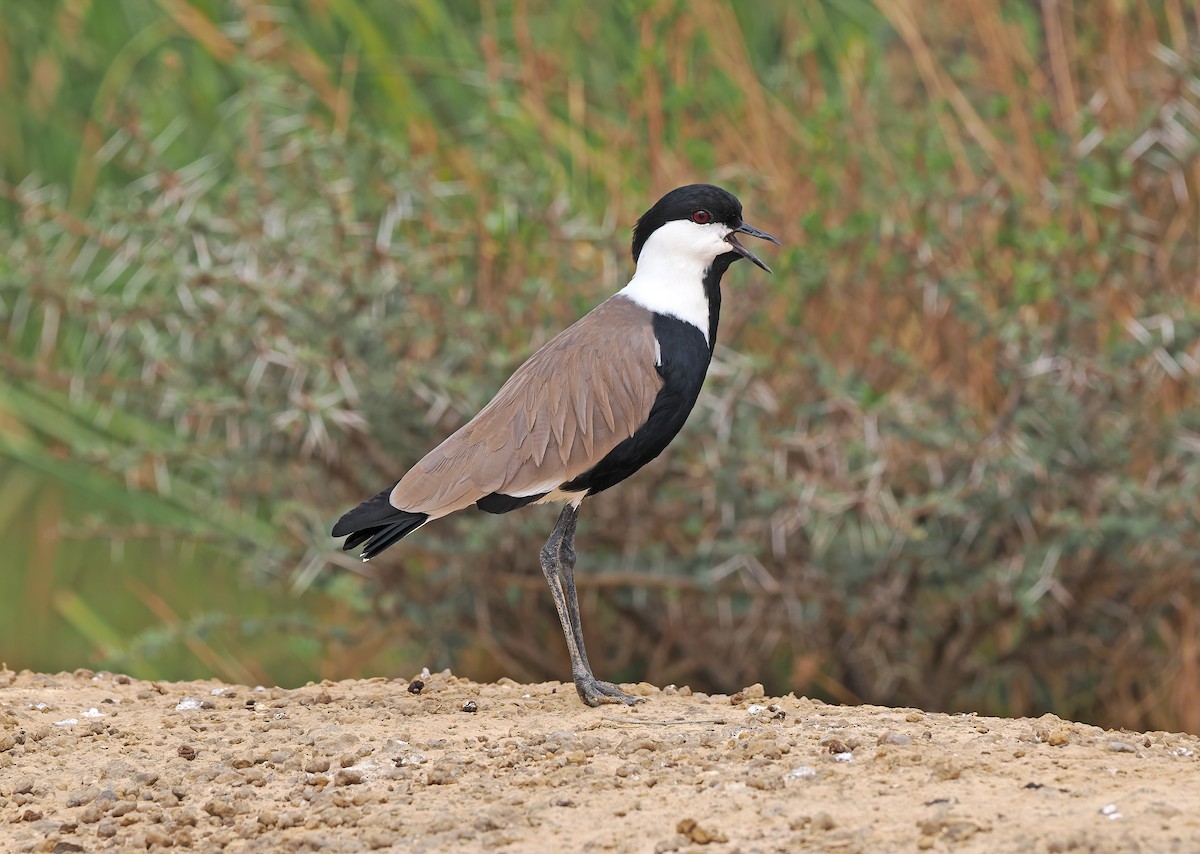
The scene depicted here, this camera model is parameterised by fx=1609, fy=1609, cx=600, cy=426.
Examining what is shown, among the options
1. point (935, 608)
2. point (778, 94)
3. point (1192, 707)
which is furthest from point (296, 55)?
point (1192, 707)

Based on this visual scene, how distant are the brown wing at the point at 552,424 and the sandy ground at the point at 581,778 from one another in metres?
0.62

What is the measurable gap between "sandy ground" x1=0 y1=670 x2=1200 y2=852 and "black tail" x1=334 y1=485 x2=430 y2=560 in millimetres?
465

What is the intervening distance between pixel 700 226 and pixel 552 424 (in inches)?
31.1

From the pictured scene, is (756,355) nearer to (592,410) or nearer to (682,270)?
(682,270)

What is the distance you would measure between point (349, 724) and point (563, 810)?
1.02 metres

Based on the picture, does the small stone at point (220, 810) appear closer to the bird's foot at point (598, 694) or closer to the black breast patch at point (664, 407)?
the bird's foot at point (598, 694)

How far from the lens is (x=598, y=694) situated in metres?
4.64

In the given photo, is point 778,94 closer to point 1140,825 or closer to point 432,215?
point 432,215

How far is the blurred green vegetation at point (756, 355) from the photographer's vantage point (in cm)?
582

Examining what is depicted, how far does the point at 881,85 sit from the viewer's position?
24.0 feet

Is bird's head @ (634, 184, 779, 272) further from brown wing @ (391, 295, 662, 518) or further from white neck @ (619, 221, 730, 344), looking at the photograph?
brown wing @ (391, 295, 662, 518)

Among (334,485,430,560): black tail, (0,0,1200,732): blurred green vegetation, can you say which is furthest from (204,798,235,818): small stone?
(0,0,1200,732): blurred green vegetation

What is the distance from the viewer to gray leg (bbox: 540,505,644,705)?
15.3ft

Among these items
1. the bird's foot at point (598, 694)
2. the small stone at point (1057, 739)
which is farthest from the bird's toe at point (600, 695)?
the small stone at point (1057, 739)
